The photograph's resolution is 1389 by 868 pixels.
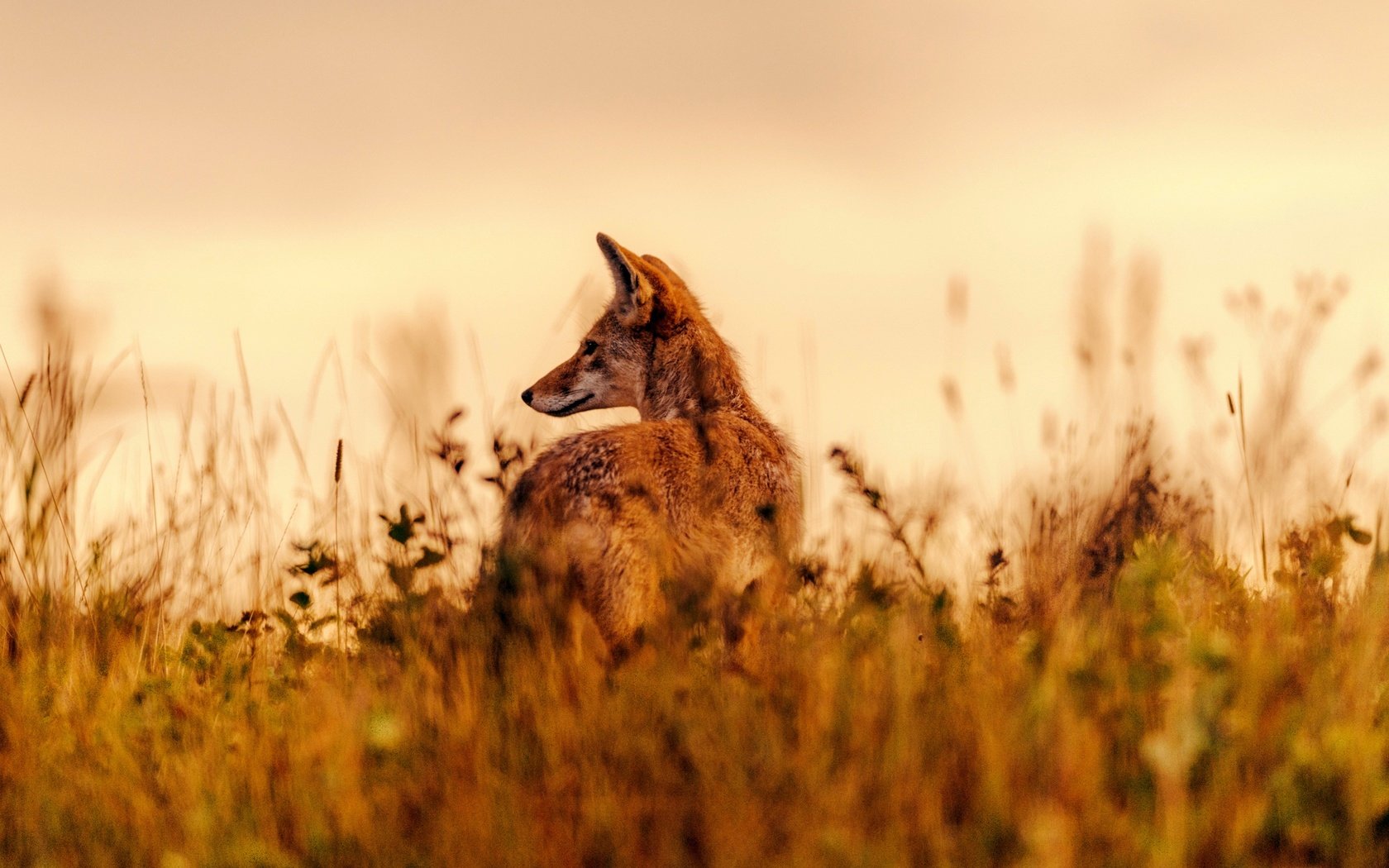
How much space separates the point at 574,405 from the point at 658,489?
6.35 feet

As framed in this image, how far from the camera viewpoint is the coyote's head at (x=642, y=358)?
5.84m

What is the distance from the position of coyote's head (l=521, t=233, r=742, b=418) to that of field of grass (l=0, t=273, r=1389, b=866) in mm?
1005

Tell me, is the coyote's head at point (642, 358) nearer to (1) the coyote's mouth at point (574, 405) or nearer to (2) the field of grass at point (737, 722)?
(1) the coyote's mouth at point (574, 405)

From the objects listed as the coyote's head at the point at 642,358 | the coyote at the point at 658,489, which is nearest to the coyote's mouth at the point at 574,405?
the coyote's head at the point at 642,358

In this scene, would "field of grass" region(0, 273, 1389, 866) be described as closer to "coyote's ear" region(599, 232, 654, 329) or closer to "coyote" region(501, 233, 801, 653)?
"coyote" region(501, 233, 801, 653)

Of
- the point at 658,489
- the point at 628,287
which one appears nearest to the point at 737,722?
the point at 658,489

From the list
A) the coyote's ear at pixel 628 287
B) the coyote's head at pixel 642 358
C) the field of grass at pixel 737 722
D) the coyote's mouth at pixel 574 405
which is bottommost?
the field of grass at pixel 737 722

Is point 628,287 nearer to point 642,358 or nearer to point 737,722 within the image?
point 642,358

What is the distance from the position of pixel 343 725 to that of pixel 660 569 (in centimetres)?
131

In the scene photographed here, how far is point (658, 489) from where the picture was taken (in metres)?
4.60

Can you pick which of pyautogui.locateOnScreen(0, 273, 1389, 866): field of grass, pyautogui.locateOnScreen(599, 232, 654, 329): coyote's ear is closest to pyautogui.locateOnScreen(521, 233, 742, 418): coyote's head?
pyautogui.locateOnScreen(599, 232, 654, 329): coyote's ear

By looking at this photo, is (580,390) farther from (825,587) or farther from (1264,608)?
(1264,608)

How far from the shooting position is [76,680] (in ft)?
16.3

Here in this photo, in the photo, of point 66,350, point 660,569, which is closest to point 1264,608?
point 660,569
